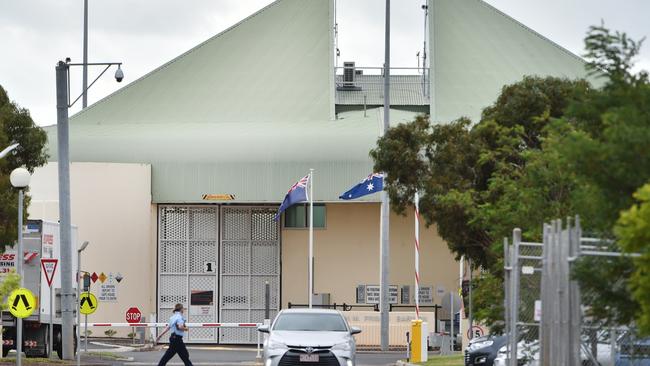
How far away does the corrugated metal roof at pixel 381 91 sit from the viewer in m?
63.5

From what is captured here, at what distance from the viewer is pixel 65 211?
36.9 m

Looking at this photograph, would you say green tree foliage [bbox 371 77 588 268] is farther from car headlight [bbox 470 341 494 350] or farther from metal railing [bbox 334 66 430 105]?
metal railing [bbox 334 66 430 105]

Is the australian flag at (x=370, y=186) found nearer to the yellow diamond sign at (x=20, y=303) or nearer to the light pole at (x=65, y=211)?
the light pole at (x=65, y=211)

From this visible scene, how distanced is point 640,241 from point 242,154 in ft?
147

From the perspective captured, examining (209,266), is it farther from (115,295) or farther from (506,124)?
(506,124)

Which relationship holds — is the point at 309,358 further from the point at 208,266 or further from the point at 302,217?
the point at 302,217

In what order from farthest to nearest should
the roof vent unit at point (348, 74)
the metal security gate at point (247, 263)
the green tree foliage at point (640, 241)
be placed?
the roof vent unit at point (348, 74)
the metal security gate at point (247, 263)
the green tree foliage at point (640, 241)

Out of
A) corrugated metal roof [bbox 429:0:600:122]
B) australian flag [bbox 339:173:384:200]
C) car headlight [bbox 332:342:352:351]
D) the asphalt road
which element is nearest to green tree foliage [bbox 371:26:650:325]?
car headlight [bbox 332:342:352:351]

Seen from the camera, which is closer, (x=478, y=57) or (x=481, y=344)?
(x=481, y=344)

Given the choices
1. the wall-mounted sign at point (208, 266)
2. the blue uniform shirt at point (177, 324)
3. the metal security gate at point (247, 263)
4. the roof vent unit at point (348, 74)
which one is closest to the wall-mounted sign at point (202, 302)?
the metal security gate at point (247, 263)

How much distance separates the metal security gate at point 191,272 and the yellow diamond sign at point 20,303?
2598 cm

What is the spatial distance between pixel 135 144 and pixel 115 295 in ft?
21.0

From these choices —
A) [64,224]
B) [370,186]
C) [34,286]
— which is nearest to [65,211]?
[64,224]

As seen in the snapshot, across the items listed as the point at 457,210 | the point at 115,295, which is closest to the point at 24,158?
the point at 457,210
